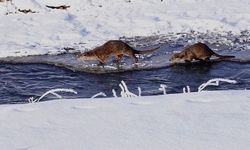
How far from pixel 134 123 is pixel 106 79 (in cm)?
533

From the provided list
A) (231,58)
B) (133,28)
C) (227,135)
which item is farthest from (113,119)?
(133,28)

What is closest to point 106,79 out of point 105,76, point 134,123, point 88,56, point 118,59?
point 105,76

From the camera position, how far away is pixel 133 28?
13.5 m

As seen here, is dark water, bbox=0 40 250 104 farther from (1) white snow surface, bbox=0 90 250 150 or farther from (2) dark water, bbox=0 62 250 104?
(1) white snow surface, bbox=0 90 250 150

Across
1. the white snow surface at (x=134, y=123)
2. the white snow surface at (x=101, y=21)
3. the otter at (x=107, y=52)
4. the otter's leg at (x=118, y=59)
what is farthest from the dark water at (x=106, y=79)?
the white snow surface at (x=134, y=123)

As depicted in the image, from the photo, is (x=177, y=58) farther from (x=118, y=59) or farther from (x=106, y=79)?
(x=106, y=79)

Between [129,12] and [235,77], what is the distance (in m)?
6.81

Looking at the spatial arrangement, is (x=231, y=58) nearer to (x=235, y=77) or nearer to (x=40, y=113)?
(x=235, y=77)

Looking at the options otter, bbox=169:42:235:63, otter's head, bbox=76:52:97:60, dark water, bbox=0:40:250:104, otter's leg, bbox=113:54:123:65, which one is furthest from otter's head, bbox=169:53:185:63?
otter's head, bbox=76:52:97:60

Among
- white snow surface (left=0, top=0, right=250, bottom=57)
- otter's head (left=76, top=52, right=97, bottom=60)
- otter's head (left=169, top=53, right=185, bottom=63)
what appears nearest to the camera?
otter's head (left=169, top=53, right=185, bottom=63)

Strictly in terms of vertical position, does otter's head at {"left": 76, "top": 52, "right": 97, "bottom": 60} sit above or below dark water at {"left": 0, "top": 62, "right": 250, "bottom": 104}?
above

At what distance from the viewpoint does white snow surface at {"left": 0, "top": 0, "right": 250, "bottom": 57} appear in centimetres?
1238

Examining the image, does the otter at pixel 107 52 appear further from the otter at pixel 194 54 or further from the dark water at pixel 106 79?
the otter at pixel 194 54

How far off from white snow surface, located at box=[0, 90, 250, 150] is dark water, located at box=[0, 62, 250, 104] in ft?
12.2
